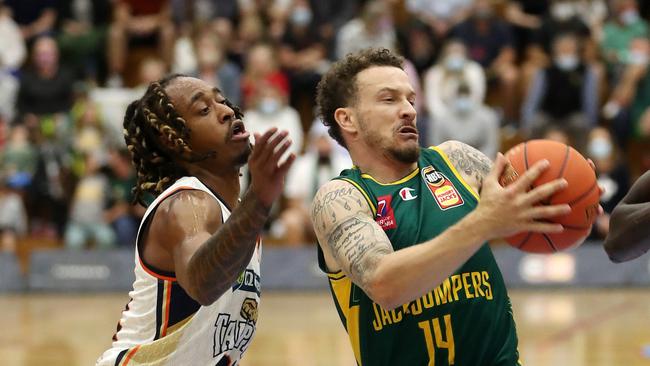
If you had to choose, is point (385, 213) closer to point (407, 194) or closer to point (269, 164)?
point (407, 194)

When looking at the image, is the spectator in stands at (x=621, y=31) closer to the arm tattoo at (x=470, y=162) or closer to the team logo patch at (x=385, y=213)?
the arm tattoo at (x=470, y=162)

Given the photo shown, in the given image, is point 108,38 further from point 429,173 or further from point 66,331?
point 429,173

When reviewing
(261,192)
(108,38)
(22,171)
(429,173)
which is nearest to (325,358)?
(429,173)

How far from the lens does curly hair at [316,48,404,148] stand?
475 centimetres

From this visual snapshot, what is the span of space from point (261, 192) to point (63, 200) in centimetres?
1203

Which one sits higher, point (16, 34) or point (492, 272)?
point (16, 34)

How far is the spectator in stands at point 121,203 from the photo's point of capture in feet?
47.7

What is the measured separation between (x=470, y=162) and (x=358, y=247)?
33.1 inches

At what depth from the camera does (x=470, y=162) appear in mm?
4699

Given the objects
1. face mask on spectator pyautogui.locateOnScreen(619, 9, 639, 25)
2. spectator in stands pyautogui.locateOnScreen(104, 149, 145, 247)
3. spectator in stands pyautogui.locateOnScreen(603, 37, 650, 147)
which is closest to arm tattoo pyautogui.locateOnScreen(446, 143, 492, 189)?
spectator in stands pyautogui.locateOnScreen(104, 149, 145, 247)

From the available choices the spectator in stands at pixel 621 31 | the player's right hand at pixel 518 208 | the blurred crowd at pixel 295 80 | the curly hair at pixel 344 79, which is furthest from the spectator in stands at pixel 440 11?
the player's right hand at pixel 518 208

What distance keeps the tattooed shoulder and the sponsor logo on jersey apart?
1.02 m

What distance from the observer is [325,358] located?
973 cm

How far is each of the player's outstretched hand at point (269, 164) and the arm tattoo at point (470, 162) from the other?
1.12 metres
